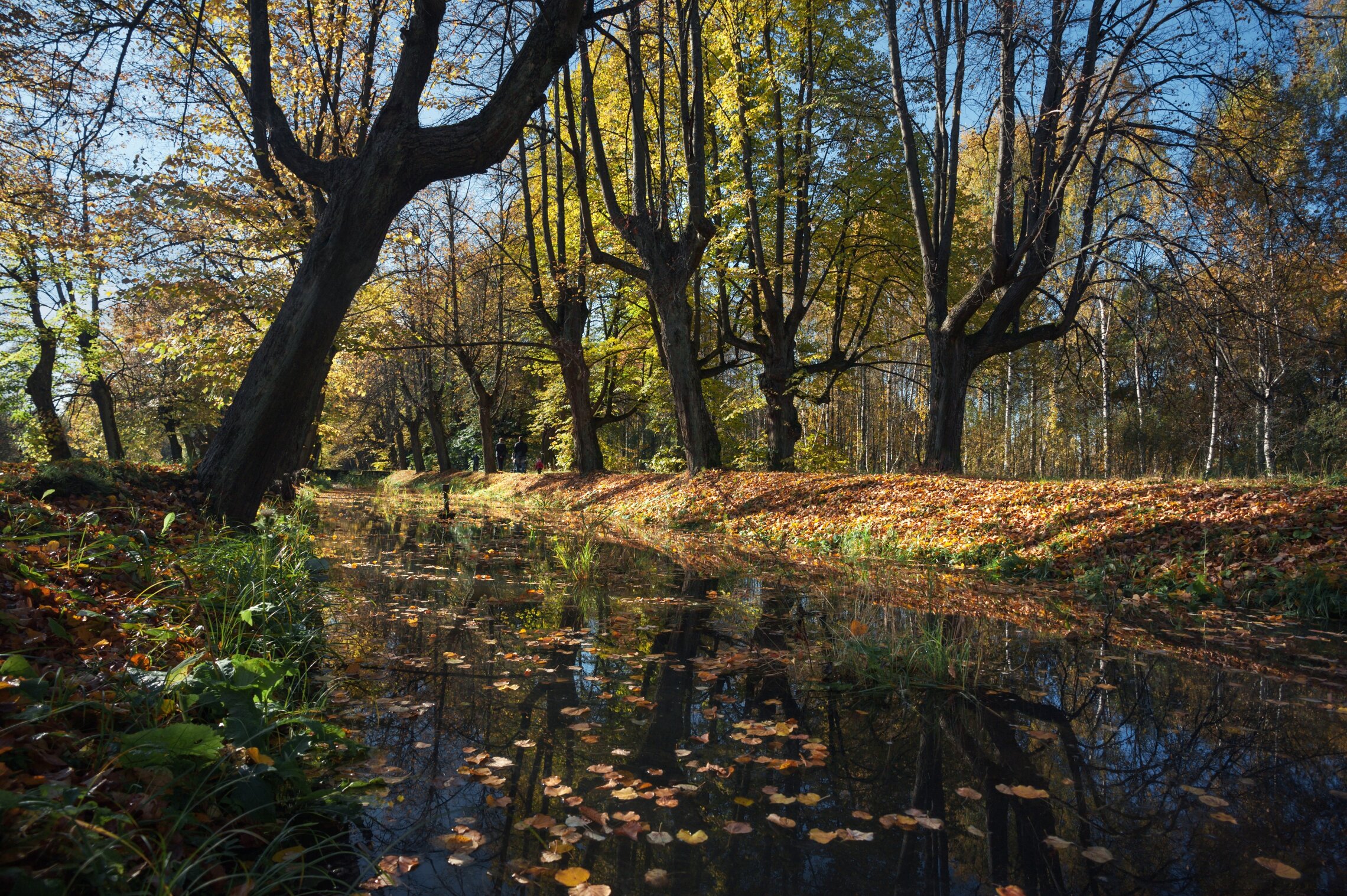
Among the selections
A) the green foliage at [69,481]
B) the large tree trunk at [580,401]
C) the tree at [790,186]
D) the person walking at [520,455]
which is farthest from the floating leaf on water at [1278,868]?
the person walking at [520,455]

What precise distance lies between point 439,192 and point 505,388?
10029 millimetres

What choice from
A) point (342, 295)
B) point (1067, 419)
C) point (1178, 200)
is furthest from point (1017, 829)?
A: point (1067, 419)

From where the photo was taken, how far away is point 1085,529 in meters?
7.79

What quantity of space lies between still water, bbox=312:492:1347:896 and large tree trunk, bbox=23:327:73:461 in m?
15.0

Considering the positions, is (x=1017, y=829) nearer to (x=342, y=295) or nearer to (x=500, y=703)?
(x=500, y=703)

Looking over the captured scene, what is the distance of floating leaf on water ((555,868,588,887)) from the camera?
1950 millimetres

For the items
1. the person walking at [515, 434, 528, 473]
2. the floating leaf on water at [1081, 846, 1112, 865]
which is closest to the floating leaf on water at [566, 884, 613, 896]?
the floating leaf on water at [1081, 846, 1112, 865]

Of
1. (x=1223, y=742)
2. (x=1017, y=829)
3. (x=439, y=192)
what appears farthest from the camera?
(x=439, y=192)

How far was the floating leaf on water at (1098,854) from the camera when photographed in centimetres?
212

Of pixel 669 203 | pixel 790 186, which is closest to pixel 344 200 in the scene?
pixel 669 203

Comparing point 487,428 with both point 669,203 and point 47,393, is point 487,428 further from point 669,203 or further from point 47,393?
point 669,203

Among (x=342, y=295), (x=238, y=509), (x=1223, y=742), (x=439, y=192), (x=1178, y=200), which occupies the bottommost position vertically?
(x=1223, y=742)

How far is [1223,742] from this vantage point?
3.05 meters

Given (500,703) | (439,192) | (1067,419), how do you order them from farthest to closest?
(1067,419)
(439,192)
(500,703)
